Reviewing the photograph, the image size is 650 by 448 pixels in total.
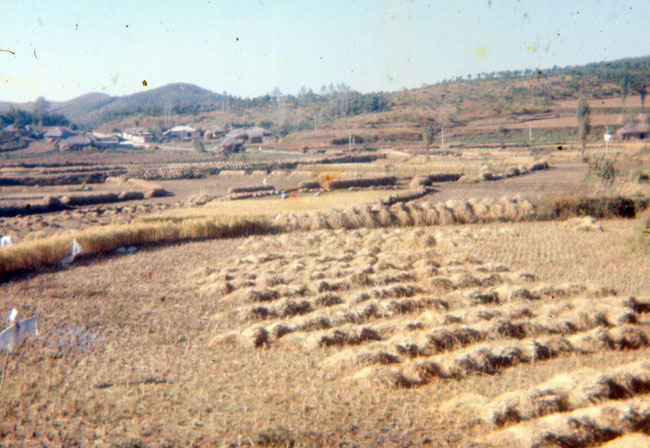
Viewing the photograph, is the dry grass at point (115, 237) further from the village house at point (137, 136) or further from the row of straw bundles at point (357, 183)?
the village house at point (137, 136)

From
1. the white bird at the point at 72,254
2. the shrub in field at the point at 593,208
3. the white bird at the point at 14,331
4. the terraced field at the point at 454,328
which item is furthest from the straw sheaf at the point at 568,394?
the shrub in field at the point at 593,208

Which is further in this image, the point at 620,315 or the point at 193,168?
the point at 193,168

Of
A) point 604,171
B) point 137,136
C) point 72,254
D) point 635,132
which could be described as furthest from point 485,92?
point 72,254

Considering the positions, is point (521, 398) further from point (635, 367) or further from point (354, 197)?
point (354, 197)

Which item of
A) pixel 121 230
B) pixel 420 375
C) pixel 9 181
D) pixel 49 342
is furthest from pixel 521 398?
pixel 9 181

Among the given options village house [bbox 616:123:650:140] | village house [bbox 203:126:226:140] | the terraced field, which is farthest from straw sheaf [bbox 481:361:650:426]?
village house [bbox 203:126:226:140]

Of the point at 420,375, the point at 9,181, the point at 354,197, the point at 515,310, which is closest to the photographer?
the point at 420,375
